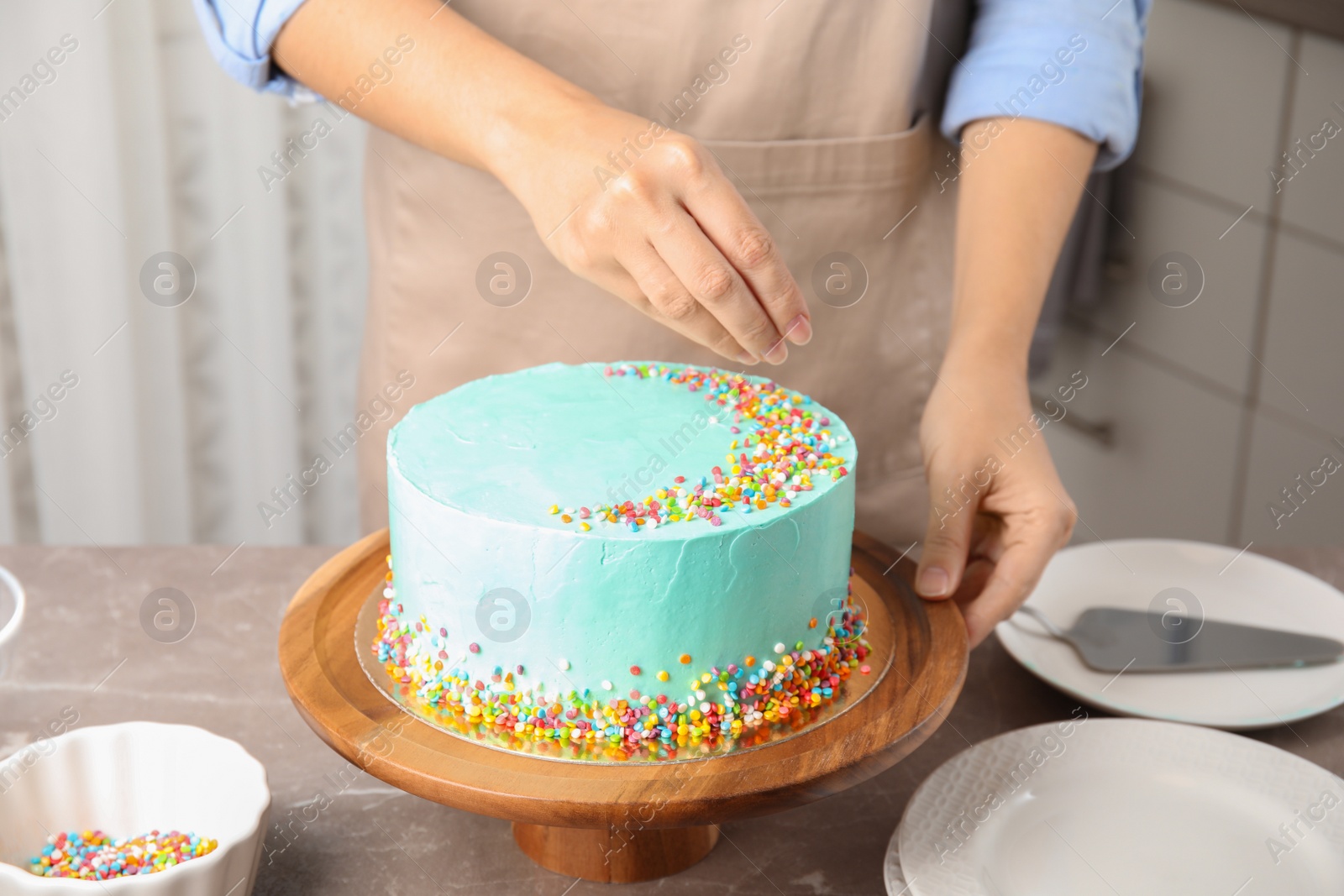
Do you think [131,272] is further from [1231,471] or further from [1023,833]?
[1231,471]

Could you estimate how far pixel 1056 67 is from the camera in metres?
Answer: 1.24

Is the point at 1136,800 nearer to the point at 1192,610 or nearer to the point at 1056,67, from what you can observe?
the point at 1192,610

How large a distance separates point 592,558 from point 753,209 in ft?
1.85

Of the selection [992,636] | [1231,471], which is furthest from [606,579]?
[1231,471]

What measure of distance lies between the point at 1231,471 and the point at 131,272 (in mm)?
2106

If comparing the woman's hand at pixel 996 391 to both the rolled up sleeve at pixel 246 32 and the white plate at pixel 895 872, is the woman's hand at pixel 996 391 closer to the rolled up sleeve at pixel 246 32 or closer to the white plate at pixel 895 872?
the white plate at pixel 895 872

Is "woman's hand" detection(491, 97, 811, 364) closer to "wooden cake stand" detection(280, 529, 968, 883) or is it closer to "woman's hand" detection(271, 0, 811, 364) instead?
"woman's hand" detection(271, 0, 811, 364)

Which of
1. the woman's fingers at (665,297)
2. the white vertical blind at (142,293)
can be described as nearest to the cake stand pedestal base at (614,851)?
the woman's fingers at (665,297)

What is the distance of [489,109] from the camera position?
3.09 feet

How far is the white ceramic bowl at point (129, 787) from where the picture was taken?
815mm

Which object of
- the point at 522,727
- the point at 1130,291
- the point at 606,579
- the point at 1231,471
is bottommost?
the point at 1231,471

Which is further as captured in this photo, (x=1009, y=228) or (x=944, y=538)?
(x=1009, y=228)

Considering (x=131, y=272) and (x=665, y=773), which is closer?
(x=665, y=773)

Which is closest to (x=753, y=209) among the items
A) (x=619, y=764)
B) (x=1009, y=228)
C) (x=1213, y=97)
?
(x=1009, y=228)
